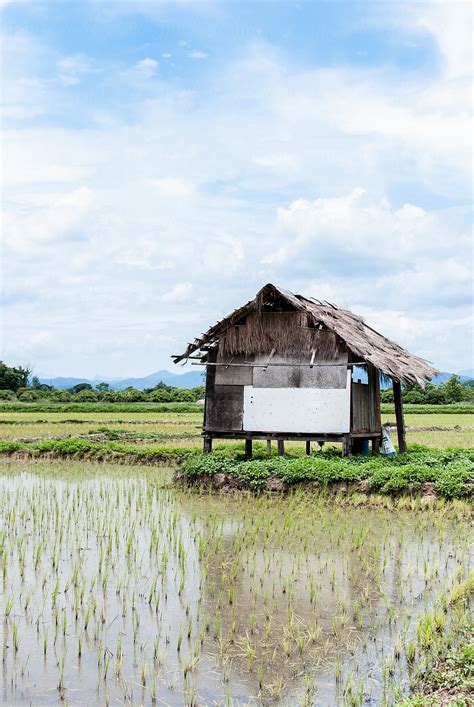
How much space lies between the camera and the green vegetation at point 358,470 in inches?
467

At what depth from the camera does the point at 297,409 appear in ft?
47.5

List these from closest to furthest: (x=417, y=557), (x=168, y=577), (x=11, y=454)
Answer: (x=168, y=577) < (x=417, y=557) < (x=11, y=454)

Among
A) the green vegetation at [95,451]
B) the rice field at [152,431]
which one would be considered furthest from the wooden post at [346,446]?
the rice field at [152,431]

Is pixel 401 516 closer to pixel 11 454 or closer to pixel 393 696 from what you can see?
pixel 393 696

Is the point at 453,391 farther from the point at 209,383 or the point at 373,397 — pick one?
the point at 209,383

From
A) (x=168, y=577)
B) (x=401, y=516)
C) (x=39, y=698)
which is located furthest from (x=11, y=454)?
(x=39, y=698)

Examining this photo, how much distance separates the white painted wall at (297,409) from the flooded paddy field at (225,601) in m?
3.07

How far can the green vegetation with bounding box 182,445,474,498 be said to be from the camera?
1186 centimetres

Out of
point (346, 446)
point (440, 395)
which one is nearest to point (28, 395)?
point (440, 395)

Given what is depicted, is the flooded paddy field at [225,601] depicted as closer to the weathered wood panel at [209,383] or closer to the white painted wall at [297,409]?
the white painted wall at [297,409]

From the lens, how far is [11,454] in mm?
18609

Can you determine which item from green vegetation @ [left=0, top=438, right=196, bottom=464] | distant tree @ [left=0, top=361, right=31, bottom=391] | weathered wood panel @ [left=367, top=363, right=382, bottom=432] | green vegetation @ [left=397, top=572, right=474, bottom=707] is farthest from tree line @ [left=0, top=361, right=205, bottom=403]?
green vegetation @ [left=397, top=572, right=474, bottom=707]

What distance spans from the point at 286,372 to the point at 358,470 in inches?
110

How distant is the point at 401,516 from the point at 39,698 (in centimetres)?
708
